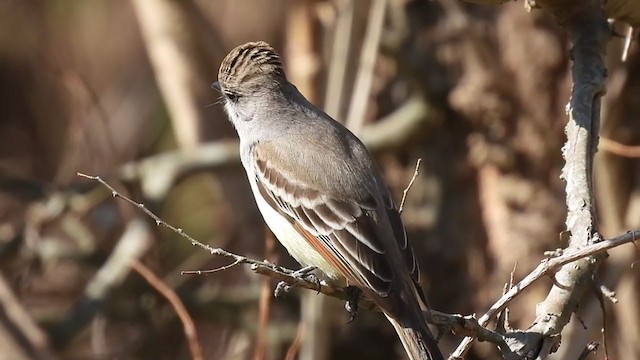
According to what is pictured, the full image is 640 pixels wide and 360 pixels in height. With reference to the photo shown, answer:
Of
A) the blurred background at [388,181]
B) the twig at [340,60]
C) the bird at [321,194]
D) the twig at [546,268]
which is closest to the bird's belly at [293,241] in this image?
the bird at [321,194]

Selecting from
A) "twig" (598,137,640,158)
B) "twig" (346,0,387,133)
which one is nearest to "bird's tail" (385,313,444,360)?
"twig" (598,137,640,158)

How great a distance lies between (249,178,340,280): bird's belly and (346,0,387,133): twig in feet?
3.67

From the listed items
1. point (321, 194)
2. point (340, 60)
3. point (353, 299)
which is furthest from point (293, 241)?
point (340, 60)

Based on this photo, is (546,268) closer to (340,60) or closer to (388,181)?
(340,60)

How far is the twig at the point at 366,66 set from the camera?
535 cm

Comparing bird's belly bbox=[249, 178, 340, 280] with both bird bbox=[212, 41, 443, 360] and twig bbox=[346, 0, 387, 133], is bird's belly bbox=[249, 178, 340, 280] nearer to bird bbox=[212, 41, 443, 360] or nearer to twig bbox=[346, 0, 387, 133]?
bird bbox=[212, 41, 443, 360]

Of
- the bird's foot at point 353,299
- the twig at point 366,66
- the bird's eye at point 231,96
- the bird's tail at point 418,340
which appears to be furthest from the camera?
the twig at point 366,66

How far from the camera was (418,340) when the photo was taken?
369cm

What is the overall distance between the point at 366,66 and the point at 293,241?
4.47 feet

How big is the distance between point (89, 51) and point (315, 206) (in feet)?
17.5

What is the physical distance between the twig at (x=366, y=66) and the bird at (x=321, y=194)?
64 cm

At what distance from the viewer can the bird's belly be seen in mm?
4289

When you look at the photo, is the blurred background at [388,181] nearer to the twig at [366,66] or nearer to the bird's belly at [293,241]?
the twig at [366,66]

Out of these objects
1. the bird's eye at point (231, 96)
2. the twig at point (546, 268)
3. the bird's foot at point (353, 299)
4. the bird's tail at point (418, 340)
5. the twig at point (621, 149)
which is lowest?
the bird's tail at point (418, 340)
